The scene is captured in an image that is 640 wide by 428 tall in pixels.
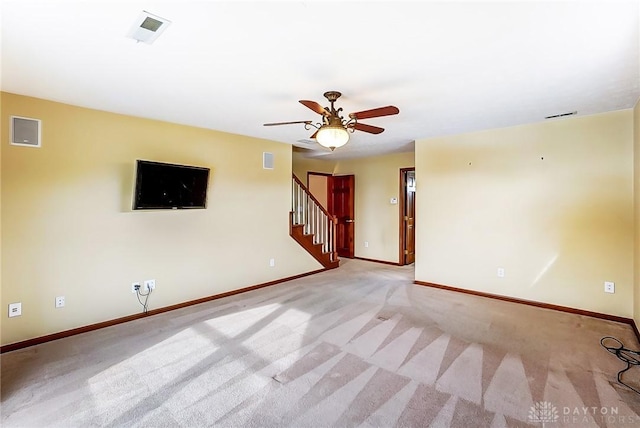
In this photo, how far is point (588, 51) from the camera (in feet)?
6.77

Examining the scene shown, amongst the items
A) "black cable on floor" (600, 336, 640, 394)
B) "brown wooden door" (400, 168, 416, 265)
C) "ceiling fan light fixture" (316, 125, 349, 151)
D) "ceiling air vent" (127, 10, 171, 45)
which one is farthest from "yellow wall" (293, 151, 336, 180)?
"black cable on floor" (600, 336, 640, 394)

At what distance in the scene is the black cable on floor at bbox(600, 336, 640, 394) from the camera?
8.30 feet

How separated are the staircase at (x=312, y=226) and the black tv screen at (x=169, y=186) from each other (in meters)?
1.82

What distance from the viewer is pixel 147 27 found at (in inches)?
70.7

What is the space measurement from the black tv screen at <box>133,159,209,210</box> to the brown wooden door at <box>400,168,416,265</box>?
4.12 m

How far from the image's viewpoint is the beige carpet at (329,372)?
6.37 ft

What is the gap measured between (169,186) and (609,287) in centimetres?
534

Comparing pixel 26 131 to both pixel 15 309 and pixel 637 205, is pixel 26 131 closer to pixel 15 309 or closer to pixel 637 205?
pixel 15 309

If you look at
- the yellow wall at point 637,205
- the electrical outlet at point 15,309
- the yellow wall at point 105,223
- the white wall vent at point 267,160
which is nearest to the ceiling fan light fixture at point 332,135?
the yellow wall at point 105,223

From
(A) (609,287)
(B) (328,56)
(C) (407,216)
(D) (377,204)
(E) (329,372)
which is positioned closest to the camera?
(B) (328,56)

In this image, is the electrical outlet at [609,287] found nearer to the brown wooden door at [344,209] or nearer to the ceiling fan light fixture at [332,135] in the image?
the ceiling fan light fixture at [332,135]

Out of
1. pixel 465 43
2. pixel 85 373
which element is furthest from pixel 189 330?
pixel 465 43

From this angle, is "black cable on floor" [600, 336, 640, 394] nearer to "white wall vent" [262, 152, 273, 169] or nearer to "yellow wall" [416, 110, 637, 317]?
"yellow wall" [416, 110, 637, 317]

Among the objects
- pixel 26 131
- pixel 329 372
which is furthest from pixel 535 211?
pixel 26 131
